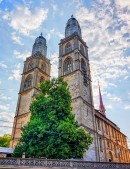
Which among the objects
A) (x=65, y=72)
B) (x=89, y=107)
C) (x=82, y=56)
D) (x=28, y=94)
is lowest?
(x=89, y=107)

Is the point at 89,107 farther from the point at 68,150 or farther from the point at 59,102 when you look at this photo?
the point at 68,150

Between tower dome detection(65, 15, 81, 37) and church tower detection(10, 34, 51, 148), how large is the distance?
30.1 ft

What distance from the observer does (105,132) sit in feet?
121

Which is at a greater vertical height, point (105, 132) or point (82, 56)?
point (82, 56)

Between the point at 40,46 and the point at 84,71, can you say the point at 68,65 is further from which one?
the point at 40,46

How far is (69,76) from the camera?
1353 inches

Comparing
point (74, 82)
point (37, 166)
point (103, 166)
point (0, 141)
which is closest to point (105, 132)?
point (74, 82)

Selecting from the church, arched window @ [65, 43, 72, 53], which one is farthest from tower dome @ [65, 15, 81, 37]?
arched window @ [65, 43, 72, 53]

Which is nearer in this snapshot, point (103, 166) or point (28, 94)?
point (103, 166)

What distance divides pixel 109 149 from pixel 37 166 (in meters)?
23.9

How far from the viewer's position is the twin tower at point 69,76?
2992 cm

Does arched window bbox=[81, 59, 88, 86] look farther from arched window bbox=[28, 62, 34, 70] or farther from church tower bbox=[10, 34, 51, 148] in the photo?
arched window bbox=[28, 62, 34, 70]

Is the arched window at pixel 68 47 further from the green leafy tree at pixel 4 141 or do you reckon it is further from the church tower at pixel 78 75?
the green leafy tree at pixel 4 141

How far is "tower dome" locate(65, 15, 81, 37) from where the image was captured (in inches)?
1694
